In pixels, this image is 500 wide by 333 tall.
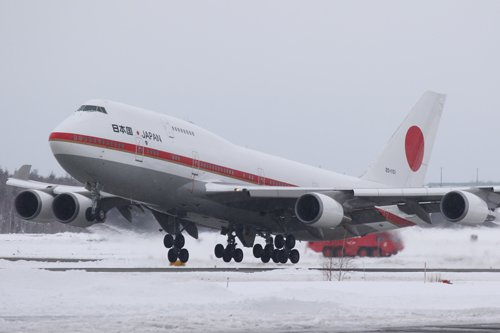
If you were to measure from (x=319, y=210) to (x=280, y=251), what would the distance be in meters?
6.09

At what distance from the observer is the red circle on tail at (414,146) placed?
51250 mm

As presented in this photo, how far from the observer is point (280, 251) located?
4372cm

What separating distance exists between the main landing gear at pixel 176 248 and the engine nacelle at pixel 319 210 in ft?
22.7

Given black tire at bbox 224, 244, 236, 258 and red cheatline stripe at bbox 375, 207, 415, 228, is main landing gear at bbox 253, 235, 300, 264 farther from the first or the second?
red cheatline stripe at bbox 375, 207, 415, 228

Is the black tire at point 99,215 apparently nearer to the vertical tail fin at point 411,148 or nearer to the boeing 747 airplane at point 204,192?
the boeing 747 airplane at point 204,192

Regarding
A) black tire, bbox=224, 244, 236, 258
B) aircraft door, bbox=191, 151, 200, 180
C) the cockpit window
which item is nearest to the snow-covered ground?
black tire, bbox=224, 244, 236, 258

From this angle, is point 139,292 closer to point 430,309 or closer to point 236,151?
point 430,309

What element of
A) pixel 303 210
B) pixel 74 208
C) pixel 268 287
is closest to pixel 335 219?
pixel 303 210

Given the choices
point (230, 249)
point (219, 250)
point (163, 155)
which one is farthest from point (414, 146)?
point (163, 155)

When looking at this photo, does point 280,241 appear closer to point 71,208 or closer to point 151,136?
point 151,136

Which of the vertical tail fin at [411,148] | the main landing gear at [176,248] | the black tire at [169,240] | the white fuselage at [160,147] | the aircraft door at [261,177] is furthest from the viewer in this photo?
the vertical tail fin at [411,148]

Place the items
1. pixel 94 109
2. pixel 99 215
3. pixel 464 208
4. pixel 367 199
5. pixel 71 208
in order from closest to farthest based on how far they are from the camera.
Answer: pixel 94 109 → pixel 99 215 → pixel 464 208 → pixel 367 199 → pixel 71 208

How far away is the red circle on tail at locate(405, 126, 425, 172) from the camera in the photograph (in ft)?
168

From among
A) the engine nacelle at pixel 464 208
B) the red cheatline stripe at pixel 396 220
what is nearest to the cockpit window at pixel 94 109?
the engine nacelle at pixel 464 208
